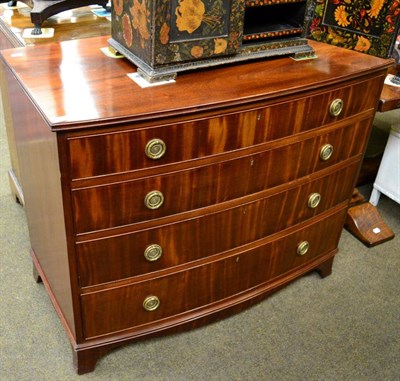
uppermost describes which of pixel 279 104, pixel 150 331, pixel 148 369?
pixel 279 104

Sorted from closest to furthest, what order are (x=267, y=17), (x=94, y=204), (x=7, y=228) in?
(x=94, y=204) → (x=267, y=17) → (x=7, y=228)

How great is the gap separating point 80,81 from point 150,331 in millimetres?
856

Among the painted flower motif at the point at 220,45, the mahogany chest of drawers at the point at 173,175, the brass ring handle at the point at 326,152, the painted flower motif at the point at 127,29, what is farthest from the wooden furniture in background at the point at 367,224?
the painted flower motif at the point at 127,29

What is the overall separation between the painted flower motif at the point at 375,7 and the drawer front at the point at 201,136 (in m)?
0.28

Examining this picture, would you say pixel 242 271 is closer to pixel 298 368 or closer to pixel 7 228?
pixel 298 368

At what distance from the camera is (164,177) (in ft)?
4.38

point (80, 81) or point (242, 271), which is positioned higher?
point (80, 81)

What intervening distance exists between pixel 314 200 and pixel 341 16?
0.68m

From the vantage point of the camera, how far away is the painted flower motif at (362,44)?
5.67 ft

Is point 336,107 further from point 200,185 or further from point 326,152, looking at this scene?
point 200,185

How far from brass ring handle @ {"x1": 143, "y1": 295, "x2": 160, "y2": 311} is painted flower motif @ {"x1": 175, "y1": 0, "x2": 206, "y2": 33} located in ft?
2.72

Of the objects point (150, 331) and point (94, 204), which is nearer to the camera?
point (94, 204)

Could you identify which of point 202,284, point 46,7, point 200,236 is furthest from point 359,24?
point 46,7

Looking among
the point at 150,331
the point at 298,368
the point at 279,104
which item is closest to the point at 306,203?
the point at 279,104
